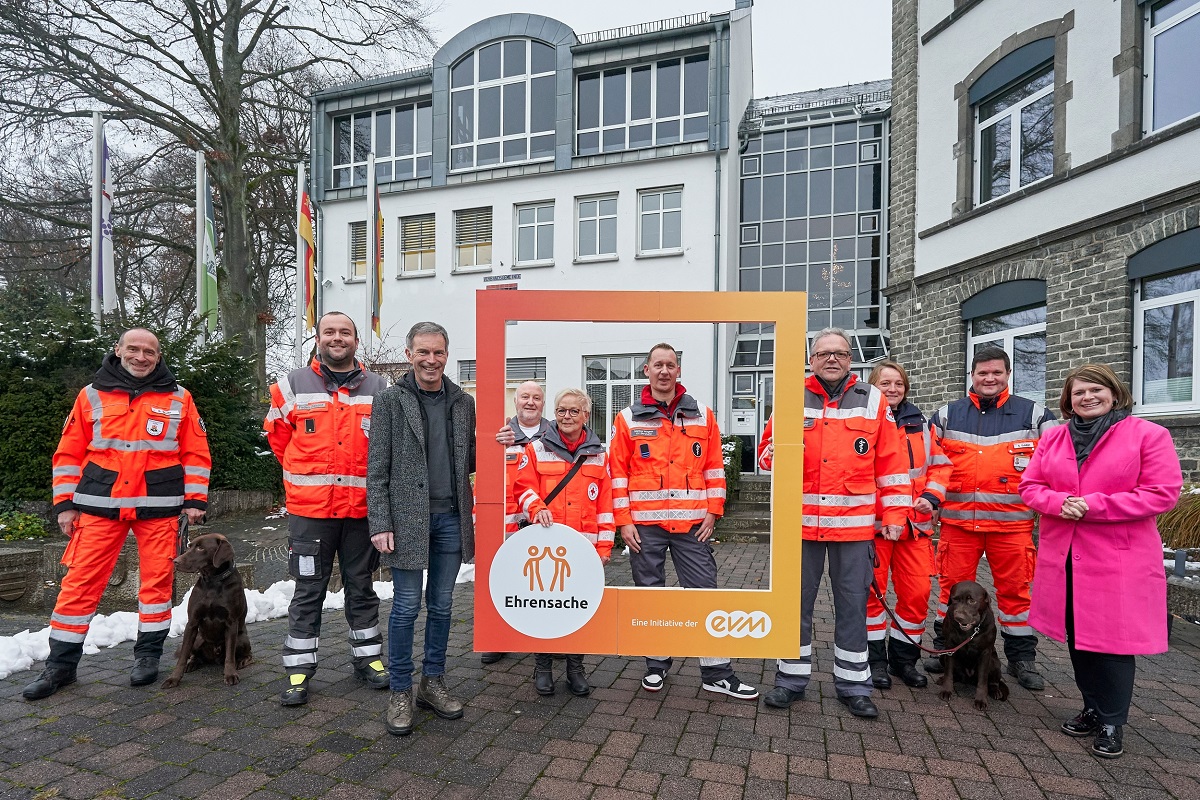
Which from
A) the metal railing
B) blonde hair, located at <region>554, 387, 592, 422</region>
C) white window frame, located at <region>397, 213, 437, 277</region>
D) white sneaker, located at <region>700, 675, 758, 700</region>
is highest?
the metal railing

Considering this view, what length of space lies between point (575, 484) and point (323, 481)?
1477 mm

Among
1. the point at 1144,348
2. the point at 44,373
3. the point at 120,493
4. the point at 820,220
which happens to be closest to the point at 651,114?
the point at 820,220

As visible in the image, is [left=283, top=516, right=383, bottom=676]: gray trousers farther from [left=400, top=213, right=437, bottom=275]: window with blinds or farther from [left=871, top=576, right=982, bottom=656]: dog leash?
[left=400, top=213, right=437, bottom=275]: window with blinds

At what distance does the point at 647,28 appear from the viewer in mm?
16938

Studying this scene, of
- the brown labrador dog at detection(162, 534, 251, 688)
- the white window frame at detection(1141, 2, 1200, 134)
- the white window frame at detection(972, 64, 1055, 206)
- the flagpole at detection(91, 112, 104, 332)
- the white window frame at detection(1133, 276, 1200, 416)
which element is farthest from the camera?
the white window frame at detection(972, 64, 1055, 206)

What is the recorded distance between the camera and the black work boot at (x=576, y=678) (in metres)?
4.14

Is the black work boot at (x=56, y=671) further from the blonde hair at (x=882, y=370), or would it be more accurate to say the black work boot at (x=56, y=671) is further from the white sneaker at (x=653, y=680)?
the blonde hair at (x=882, y=370)

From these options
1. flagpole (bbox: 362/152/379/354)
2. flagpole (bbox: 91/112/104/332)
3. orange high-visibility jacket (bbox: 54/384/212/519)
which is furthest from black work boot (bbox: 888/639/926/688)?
flagpole (bbox: 362/152/379/354)

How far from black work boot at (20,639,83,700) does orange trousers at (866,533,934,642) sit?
4.82 meters

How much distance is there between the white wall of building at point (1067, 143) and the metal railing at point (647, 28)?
5801 mm

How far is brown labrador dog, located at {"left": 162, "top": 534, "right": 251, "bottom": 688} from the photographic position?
165 inches

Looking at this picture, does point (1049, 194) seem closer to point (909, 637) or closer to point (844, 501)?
point (909, 637)

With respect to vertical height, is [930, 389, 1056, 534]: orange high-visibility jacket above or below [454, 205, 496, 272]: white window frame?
below

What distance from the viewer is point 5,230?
17.7m
